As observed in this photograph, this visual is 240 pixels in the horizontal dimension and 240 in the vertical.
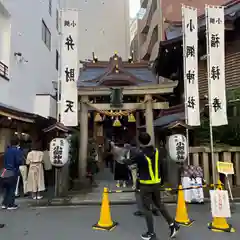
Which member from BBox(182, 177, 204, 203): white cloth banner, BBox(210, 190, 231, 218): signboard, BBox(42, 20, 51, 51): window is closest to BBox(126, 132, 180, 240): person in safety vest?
BBox(210, 190, 231, 218): signboard

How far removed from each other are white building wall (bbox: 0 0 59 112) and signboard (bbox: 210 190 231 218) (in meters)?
10.2

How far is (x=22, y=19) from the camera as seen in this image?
1512 cm

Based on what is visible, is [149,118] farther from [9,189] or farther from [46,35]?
[46,35]

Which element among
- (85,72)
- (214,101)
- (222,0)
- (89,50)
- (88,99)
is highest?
(222,0)

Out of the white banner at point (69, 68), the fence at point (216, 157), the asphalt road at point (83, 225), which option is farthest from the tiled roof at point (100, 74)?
the asphalt road at point (83, 225)

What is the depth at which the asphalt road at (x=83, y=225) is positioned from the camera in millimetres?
5668

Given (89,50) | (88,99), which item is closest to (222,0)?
(89,50)

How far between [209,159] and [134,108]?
4.27 m

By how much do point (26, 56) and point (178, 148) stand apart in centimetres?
1138

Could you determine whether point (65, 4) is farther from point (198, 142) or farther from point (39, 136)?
point (198, 142)

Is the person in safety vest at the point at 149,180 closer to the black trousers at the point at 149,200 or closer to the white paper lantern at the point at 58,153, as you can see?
the black trousers at the point at 149,200

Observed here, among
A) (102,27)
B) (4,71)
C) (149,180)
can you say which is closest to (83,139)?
(4,71)

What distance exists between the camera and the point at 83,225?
6.45 m

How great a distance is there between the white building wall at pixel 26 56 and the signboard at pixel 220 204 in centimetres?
1017
